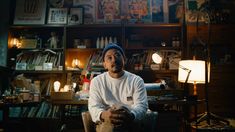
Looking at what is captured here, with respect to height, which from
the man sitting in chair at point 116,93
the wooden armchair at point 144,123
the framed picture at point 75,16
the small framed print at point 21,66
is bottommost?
the wooden armchair at point 144,123

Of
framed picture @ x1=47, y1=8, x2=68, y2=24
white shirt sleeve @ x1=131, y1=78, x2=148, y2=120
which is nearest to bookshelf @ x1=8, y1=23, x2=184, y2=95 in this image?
framed picture @ x1=47, y1=8, x2=68, y2=24

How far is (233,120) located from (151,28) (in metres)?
1.94

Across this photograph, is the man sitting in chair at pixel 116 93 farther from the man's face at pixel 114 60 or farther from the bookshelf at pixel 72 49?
the bookshelf at pixel 72 49

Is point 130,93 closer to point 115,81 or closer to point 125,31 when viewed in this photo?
point 115,81

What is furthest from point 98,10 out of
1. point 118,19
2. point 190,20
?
point 190,20

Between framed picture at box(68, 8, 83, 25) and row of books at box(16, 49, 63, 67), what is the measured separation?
555 mm

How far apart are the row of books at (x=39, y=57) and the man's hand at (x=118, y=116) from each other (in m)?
2.69

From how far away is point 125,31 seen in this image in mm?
4484

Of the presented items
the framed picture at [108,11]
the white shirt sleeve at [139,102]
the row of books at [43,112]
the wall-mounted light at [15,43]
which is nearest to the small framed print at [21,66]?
the wall-mounted light at [15,43]

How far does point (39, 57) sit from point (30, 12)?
2.54ft

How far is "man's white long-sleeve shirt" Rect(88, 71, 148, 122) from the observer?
6.88ft

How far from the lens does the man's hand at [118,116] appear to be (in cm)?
182

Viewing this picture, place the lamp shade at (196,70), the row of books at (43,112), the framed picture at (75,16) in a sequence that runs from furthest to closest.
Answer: the framed picture at (75,16) < the row of books at (43,112) < the lamp shade at (196,70)

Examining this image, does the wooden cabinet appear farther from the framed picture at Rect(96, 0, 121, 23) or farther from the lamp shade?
the lamp shade
